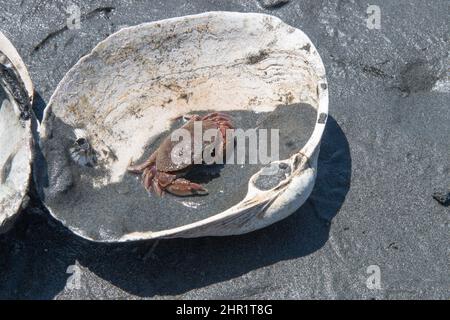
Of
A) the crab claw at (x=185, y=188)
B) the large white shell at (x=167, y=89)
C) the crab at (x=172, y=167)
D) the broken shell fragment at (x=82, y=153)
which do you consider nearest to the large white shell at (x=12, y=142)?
the large white shell at (x=167, y=89)

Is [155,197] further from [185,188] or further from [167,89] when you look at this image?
[167,89]

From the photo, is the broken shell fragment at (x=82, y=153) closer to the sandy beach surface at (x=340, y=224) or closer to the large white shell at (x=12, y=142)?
the large white shell at (x=12, y=142)

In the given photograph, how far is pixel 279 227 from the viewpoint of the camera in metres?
4.74

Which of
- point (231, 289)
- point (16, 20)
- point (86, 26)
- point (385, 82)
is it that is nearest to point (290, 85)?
point (385, 82)

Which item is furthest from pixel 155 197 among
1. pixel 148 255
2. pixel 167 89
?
pixel 167 89

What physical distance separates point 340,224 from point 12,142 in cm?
208

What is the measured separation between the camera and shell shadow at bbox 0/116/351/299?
4.57 metres

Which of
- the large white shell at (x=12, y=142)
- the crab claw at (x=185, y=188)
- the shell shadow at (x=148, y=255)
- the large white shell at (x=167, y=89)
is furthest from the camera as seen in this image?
the crab claw at (x=185, y=188)

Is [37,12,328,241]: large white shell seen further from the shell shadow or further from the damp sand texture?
the shell shadow

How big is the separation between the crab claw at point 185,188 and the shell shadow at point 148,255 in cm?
29

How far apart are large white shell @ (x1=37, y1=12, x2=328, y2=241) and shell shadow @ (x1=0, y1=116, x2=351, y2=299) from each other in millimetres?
254

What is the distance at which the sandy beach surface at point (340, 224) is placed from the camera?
455cm

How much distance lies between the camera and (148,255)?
465 centimetres

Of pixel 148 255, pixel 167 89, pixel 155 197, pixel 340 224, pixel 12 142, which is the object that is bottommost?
pixel 340 224
